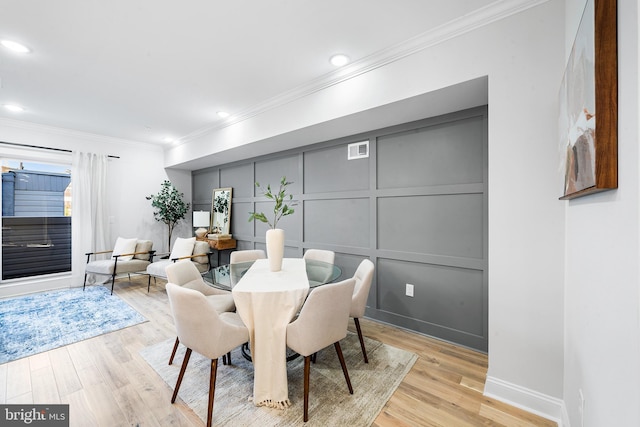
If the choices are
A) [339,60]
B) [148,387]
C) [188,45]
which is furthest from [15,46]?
[148,387]

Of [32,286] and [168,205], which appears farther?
[168,205]

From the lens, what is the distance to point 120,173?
201 inches

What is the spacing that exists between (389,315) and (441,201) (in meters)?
1.38

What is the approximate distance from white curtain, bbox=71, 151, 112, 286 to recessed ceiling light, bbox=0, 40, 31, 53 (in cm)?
282

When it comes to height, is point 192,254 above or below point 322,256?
below

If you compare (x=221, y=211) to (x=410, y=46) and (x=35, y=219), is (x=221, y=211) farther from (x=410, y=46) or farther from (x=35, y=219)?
(x=410, y=46)

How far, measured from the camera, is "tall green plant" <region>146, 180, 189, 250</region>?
530cm

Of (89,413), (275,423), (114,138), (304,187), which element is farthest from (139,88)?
(275,423)

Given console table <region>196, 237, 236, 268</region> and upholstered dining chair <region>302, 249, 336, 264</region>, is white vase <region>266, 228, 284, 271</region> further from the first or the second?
console table <region>196, 237, 236, 268</region>

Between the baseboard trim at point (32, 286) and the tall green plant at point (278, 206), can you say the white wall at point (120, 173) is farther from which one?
the tall green plant at point (278, 206)

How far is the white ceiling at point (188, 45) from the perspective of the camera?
1.83m

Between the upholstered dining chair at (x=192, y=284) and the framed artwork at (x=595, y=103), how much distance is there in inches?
94.1

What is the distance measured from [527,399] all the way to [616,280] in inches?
52.0

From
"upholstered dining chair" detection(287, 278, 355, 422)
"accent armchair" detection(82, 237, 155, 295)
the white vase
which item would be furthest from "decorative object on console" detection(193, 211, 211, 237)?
"upholstered dining chair" detection(287, 278, 355, 422)
